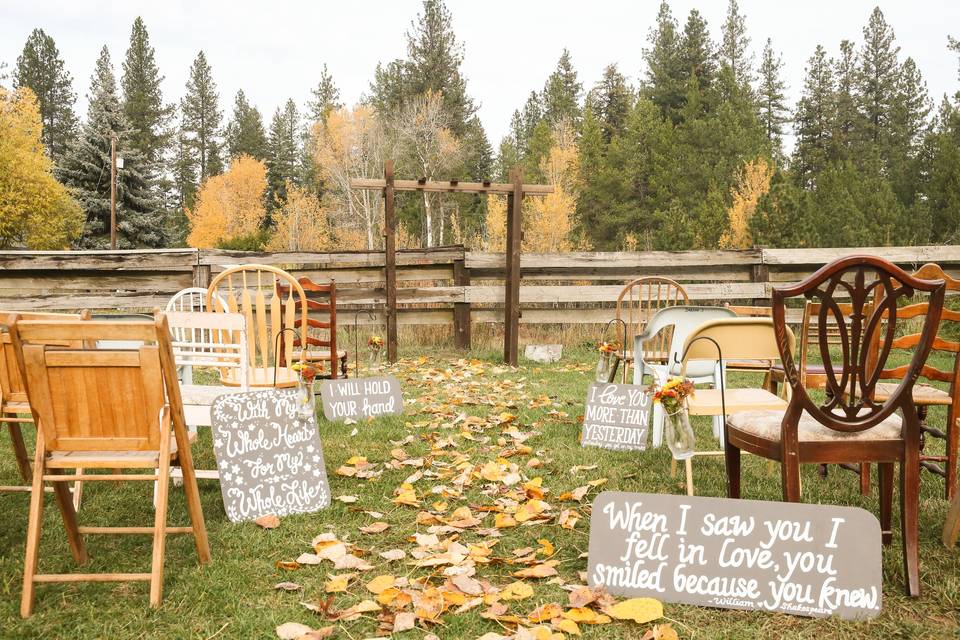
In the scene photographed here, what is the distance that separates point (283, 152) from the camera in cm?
4228

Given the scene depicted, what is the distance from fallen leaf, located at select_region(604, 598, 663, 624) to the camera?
201 cm

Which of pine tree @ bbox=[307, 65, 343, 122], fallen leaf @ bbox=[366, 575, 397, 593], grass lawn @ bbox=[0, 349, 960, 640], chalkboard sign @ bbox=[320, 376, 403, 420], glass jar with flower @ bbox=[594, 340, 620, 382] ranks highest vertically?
pine tree @ bbox=[307, 65, 343, 122]

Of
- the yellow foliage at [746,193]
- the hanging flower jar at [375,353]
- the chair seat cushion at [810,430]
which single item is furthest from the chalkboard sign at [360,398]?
the yellow foliage at [746,193]

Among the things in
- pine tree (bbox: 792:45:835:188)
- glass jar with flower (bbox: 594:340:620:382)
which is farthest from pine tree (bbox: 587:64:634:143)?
glass jar with flower (bbox: 594:340:620:382)

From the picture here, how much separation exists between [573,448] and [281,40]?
4935 cm

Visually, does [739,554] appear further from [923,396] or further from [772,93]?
[772,93]

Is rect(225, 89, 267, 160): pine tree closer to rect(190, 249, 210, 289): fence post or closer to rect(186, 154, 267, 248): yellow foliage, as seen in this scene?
rect(186, 154, 267, 248): yellow foliage

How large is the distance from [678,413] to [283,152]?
4316 centimetres

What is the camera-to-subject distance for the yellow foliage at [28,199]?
74.9 feet

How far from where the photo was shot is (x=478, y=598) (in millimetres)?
2141

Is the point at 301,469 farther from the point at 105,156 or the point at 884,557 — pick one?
the point at 105,156

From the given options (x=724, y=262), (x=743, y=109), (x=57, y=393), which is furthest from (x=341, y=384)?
(x=743, y=109)

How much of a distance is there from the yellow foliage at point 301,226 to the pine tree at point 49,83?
13.5 meters

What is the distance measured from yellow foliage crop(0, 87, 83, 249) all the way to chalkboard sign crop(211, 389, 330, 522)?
2484 cm
